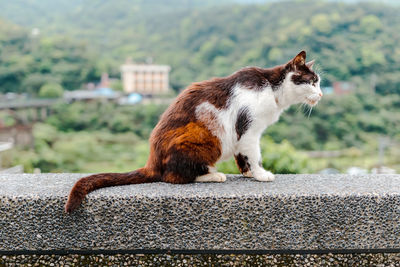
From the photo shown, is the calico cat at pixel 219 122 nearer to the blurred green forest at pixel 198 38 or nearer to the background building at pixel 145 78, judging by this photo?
the blurred green forest at pixel 198 38

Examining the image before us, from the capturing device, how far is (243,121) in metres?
1.72

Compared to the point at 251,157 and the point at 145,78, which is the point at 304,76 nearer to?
the point at 251,157

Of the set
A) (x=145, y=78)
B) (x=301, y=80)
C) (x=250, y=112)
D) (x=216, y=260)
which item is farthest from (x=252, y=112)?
(x=145, y=78)

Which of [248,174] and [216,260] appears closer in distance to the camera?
[216,260]

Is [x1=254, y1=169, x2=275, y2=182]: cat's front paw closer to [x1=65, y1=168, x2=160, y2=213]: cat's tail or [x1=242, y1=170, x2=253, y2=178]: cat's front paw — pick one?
[x1=242, y1=170, x2=253, y2=178]: cat's front paw

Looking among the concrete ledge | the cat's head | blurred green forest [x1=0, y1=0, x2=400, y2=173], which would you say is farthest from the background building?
the concrete ledge

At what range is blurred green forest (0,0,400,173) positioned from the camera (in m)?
17.1

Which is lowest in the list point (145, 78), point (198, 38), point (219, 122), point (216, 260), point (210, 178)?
point (145, 78)

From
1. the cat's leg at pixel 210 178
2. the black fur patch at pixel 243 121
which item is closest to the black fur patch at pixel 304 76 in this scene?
the black fur patch at pixel 243 121

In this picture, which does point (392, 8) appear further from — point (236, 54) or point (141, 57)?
point (141, 57)

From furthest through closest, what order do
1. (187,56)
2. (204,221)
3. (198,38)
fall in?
(198,38) < (187,56) < (204,221)

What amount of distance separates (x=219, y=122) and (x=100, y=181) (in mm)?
588

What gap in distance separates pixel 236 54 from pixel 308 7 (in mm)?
6855

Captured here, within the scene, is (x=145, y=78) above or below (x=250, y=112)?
below
